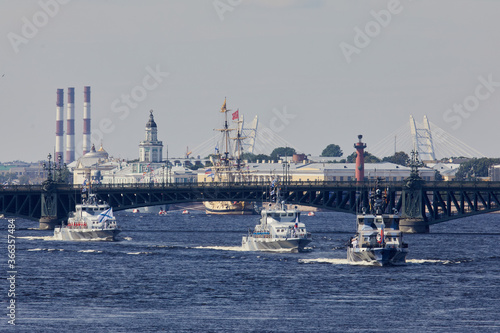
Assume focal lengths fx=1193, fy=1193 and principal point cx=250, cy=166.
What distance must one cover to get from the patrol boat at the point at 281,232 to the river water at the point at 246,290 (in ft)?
5.81

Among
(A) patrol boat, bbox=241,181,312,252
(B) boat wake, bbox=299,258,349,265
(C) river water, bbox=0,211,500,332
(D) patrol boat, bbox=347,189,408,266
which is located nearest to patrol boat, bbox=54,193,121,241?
(C) river water, bbox=0,211,500,332

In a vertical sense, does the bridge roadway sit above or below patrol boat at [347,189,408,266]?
above

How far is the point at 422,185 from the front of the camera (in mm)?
171375

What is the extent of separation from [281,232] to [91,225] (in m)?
36.2

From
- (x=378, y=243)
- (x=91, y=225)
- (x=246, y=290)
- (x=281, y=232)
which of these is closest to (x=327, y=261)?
(x=378, y=243)

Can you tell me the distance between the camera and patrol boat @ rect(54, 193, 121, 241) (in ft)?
505

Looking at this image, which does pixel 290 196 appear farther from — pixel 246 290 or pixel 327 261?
pixel 246 290

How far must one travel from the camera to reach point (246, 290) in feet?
311

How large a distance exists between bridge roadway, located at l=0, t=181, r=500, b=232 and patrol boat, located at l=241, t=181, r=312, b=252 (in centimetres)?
3368

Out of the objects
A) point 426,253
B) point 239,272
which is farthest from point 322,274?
point 426,253

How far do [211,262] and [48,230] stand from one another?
65.1m

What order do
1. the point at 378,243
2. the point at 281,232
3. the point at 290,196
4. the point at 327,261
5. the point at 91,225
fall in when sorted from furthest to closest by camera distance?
1. the point at 290,196
2. the point at 91,225
3. the point at 281,232
4. the point at 327,261
5. the point at 378,243

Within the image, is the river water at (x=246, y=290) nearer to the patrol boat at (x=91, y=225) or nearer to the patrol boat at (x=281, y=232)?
the patrol boat at (x=281, y=232)

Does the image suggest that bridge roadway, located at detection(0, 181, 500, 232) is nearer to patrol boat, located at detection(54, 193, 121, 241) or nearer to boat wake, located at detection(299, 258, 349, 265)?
patrol boat, located at detection(54, 193, 121, 241)
